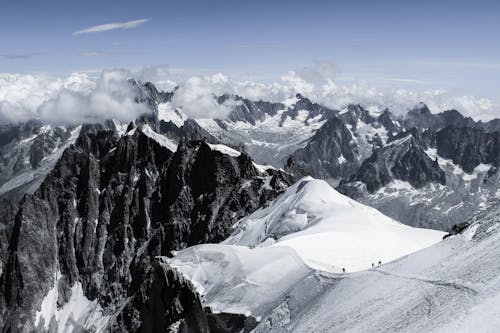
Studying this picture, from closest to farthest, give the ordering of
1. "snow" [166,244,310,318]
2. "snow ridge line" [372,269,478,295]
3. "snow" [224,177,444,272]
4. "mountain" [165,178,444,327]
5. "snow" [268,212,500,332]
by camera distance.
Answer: "snow" [268,212,500,332] < "snow ridge line" [372,269,478,295] < "snow" [166,244,310,318] < "mountain" [165,178,444,327] < "snow" [224,177,444,272]

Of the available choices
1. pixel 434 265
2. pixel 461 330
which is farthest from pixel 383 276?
pixel 461 330

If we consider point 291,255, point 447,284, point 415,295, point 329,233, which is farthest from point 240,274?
point 447,284

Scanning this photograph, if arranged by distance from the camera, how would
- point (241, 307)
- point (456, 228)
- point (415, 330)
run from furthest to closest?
point (241, 307) → point (456, 228) → point (415, 330)

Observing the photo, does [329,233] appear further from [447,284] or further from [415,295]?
[447,284]

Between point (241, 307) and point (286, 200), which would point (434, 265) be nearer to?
point (241, 307)

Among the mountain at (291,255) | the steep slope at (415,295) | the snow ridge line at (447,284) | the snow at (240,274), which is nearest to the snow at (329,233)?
the mountain at (291,255)

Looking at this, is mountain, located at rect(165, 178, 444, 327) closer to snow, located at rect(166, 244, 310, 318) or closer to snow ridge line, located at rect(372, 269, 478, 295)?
snow, located at rect(166, 244, 310, 318)

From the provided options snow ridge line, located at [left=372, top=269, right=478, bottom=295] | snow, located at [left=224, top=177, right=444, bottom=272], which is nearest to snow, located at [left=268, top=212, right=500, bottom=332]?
snow ridge line, located at [left=372, top=269, right=478, bottom=295]

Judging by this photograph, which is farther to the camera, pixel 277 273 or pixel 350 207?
pixel 350 207
